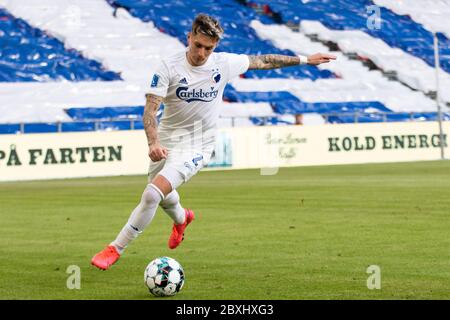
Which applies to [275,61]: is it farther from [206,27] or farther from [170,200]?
[170,200]

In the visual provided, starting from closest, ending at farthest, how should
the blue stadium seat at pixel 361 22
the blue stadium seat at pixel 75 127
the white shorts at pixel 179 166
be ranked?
the white shorts at pixel 179 166
the blue stadium seat at pixel 75 127
the blue stadium seat at pixel 361 22

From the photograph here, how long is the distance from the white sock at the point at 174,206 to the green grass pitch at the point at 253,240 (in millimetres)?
572

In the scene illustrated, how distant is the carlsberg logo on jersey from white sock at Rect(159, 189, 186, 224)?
3.45ft

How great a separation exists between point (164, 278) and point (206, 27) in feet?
8.98

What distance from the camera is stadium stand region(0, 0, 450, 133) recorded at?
134 ft

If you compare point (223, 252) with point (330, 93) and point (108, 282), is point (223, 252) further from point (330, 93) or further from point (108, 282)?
point (330, 93)

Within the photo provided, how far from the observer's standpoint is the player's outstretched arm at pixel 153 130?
434 inches

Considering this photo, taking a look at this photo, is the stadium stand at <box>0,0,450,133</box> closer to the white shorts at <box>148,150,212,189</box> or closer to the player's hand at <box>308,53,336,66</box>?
the white shorts at <box>148,150,212,189</box>

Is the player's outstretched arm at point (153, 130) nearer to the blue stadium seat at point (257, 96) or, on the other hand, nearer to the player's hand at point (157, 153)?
the player's hand at point (157, 153)

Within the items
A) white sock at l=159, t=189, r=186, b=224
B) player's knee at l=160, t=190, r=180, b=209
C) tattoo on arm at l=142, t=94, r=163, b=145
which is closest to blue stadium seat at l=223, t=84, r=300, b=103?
white sock at l=159, t=189, r=186, b=224

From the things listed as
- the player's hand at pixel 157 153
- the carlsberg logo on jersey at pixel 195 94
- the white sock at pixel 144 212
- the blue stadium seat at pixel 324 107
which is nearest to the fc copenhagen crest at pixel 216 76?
the carlsberg logo on jersey at pixel 195 94

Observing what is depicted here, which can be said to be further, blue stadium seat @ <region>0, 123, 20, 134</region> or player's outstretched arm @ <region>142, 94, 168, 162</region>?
blue stadium seat @ <region>0, 123, 20, 134</region>

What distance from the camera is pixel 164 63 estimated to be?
458 inches
